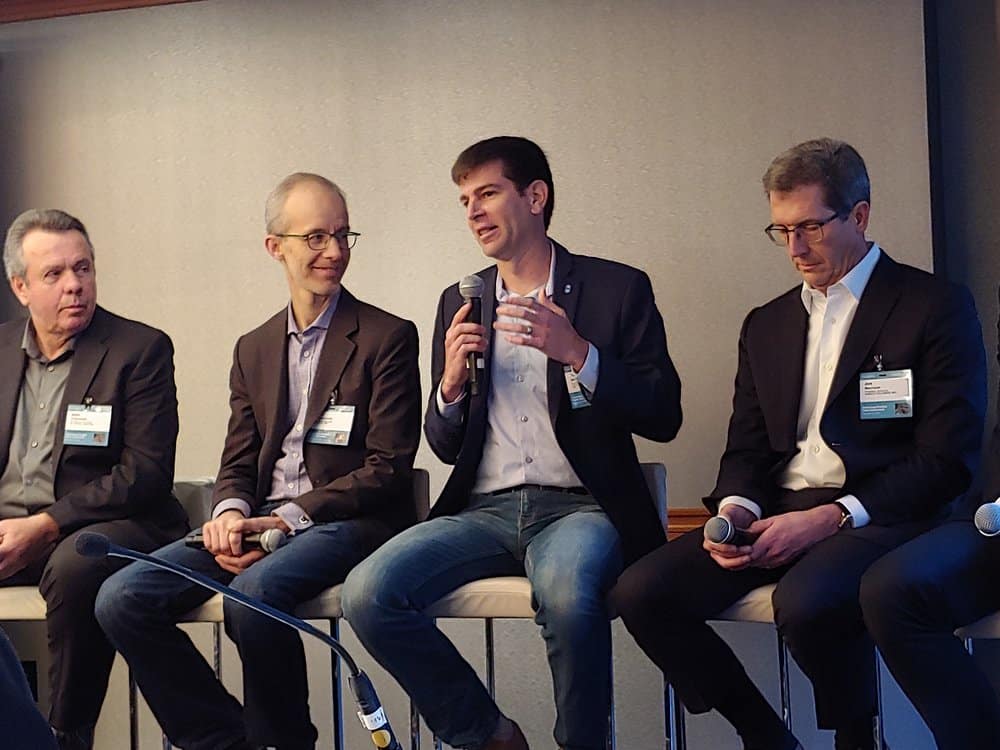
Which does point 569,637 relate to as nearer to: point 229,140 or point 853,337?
point 853,337

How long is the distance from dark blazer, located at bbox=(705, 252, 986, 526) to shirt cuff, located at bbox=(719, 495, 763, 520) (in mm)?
24

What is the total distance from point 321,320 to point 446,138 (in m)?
0.99

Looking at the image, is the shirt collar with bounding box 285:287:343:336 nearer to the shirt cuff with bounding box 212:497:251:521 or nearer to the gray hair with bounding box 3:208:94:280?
the shirt cuff with bounding box 212:497:251:521

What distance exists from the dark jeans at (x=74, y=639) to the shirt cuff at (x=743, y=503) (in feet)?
5.08

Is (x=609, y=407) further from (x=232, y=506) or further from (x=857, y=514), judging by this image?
(x=232, y=506)

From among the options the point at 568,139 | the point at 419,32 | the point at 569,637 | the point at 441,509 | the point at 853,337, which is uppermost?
the point at 419,32

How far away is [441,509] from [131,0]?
233cm

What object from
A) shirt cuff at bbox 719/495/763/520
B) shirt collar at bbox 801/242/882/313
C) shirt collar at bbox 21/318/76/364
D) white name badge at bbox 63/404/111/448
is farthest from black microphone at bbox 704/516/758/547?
shirt collar at bbox 21/318/76/364

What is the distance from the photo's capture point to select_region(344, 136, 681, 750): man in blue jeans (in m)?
3.05

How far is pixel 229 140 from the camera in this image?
4.67m

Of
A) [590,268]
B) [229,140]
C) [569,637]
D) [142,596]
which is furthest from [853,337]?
[229,140]

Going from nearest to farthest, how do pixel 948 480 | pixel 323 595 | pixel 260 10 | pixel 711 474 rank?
pixel 948 480 → pixel 323 595 → pixel 711 474 → pixel 260 10

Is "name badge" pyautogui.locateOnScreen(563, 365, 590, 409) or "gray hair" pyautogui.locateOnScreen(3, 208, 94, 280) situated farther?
"gray hair" pyautogui.locateOnScreen(3, 208, 94, 280)

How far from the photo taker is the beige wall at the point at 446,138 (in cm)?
408
